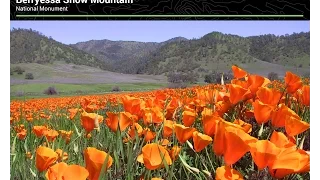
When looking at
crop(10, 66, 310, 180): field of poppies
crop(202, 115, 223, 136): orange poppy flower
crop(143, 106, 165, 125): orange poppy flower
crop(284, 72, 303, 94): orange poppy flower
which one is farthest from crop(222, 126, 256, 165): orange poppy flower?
crop(284, 72, 303, 94): orange poppy flower

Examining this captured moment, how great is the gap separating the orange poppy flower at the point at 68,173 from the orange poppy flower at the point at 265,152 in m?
0.34

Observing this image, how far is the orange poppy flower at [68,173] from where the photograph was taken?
2.00 ft

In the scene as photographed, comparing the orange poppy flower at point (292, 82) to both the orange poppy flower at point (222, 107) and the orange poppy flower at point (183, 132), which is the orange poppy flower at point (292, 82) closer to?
the orange poppy flower at point (222, 107)

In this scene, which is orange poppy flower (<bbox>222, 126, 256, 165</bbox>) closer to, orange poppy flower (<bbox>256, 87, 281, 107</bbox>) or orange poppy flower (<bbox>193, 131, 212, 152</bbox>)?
orange poppy flower (<bbox>193, 131, 212, 152</bbox>)

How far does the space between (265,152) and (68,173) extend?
0.38m

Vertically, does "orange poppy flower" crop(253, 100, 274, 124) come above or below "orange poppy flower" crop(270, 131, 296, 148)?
above

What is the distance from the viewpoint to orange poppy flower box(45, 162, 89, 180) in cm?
61

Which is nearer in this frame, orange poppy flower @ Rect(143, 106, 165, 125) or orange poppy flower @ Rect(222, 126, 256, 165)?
orange poppy flower @ Rect(222, 126, 256, 165)

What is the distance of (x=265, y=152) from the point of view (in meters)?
0.70

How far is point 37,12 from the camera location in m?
1.08

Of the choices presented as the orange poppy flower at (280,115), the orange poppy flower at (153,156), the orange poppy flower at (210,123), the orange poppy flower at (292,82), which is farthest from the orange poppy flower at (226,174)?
the orange poppy flower at (292,82)

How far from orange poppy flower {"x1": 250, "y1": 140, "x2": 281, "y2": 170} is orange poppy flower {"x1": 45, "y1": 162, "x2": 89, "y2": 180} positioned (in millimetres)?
343
